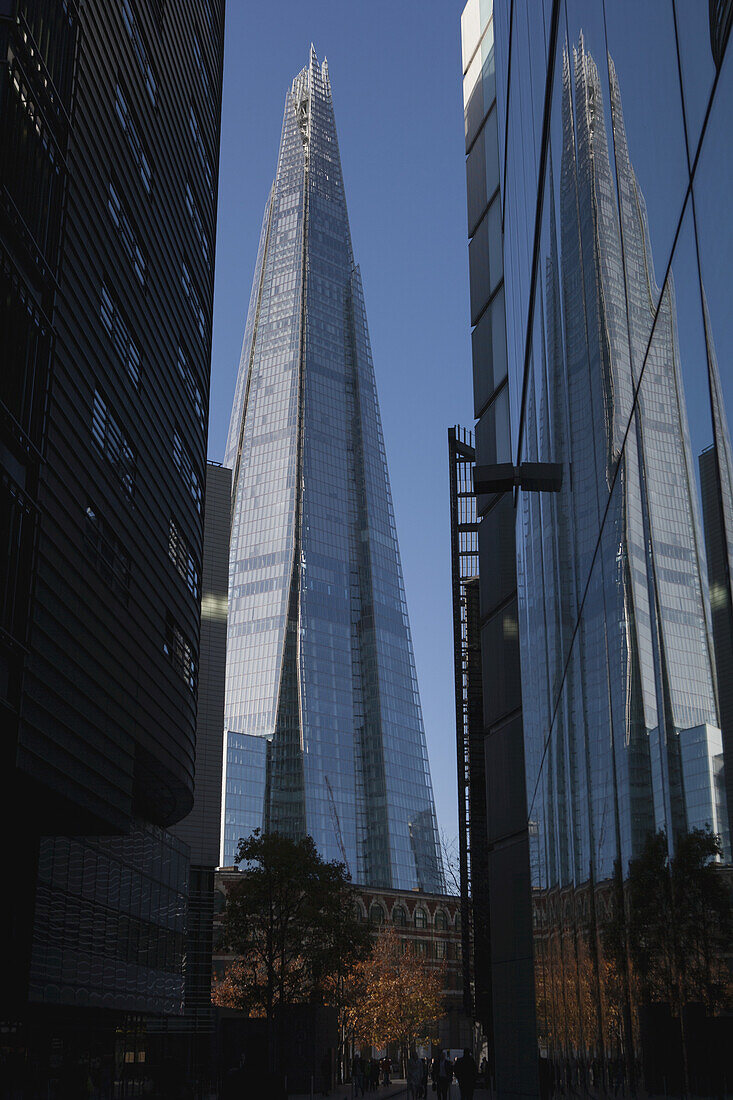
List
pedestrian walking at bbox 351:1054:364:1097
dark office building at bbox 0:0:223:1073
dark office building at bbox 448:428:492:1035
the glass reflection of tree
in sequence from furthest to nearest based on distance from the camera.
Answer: pedestrian walking at bbox 351:1054:364:1097 < dark office building at bbox 448:428:492:1035 < dark office building at bbox 0:0:223:1073 < the glass reflection of tree

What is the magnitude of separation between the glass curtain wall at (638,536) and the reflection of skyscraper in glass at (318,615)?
142461 millimetres

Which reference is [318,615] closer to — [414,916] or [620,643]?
[414,916]

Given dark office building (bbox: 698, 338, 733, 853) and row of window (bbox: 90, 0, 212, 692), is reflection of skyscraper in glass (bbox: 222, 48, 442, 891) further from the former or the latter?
dark office building (bbox: 698, 338, 733, 853)

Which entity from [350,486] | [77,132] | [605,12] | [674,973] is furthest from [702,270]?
[350,486]

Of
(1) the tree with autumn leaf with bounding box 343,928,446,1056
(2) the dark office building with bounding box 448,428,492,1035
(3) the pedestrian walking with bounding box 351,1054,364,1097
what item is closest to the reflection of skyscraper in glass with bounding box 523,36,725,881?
(2) the dark office building with bounding box 448,428,492,1035

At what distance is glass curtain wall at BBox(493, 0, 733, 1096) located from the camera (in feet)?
11.4

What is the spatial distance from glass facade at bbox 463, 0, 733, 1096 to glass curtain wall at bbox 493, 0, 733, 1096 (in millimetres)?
18

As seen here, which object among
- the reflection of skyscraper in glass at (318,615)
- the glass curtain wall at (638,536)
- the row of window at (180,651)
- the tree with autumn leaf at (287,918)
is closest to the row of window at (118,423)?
the row of window at (180,651)

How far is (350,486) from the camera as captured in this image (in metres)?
182

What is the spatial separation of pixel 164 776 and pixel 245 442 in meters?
160

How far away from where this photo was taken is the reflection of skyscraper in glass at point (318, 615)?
157625 millimetres

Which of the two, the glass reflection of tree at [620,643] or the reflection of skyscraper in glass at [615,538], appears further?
the reflection of skyscraper in glass at [615,538]

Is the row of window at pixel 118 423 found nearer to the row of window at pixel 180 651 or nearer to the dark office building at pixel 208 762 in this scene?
the row of window at pixel 180 651

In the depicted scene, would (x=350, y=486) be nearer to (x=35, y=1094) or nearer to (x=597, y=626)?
(x=35, y=1094)
